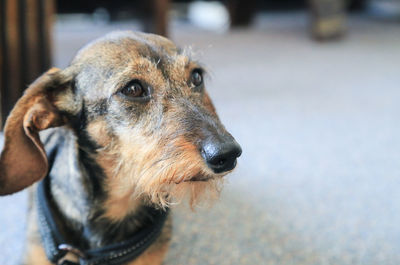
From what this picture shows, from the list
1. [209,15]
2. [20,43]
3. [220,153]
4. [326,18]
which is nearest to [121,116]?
[220,153]

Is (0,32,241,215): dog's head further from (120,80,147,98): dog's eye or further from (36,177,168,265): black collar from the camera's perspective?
(36,177,168,265): black collar

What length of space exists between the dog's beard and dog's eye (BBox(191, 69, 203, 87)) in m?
0.29

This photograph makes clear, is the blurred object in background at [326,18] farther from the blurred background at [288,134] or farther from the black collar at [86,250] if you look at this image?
the black collar at [86,250]

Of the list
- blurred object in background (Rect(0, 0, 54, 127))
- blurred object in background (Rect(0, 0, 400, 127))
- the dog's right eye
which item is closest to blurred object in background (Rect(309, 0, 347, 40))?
blurred object in background (Rect(0, 0, 400, 127))

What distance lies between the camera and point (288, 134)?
8.89 feet

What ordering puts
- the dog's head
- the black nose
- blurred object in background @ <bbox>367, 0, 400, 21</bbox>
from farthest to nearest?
blurred object in background @ <bbox>367, 0, 400, 21</bbox> < the dog's head < the black nose

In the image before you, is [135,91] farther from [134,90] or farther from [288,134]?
[288,134]

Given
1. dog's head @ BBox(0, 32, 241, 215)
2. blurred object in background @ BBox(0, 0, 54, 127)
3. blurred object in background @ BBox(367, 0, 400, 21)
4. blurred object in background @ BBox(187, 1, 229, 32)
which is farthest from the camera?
blurred object in background @ BBox(367, 0, 400, 21)

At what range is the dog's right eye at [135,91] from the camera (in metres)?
1.32

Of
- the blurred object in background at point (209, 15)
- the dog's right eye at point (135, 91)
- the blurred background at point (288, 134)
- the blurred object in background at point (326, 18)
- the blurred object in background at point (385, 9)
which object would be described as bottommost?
the blurred object in background at point (209, 15)

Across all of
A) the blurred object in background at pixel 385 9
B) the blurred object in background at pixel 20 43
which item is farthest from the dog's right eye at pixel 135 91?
the blurred object in background at pixel 385 9

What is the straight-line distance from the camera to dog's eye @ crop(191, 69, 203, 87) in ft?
4.73

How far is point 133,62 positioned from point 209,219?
850mm

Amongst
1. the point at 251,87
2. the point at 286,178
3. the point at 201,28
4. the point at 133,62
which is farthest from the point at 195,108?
the point at 201,28
